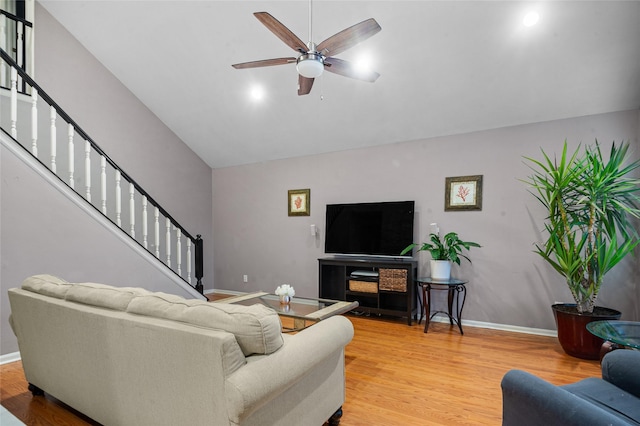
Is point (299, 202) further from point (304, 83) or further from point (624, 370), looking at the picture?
point (624, 370)

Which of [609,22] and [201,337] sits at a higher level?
[609,22]

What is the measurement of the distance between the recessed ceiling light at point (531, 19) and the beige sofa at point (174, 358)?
3085mm

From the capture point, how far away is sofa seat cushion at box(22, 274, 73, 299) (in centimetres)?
A: 221

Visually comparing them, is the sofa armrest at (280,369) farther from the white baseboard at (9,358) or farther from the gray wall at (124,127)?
the gray wall at (124,127)

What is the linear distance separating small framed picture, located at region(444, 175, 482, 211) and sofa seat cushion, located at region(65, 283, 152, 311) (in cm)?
375

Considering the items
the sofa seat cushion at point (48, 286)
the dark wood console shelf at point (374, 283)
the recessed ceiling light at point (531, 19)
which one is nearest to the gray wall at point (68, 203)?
the sofa seat cushion at point (48, 286)

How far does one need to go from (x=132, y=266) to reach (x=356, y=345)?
2629mm

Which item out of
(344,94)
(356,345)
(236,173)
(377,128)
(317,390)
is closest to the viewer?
(317,390)

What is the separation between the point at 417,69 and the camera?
151 inches

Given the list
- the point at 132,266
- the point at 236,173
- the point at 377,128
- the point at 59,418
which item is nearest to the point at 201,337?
the point at 59,418

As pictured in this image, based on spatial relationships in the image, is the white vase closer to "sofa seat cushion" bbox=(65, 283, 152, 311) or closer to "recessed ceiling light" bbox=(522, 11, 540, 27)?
"sofa seat cushion" bbox=(65, 283, 152, 311)

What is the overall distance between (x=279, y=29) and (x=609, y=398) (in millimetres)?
2685

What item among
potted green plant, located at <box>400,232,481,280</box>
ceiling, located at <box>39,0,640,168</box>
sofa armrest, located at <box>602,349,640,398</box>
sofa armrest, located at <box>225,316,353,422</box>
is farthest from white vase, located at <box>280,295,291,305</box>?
ceiling, located at <box>39,0,640,168</box>

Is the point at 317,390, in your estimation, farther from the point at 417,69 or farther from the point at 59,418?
the point at 417,69
